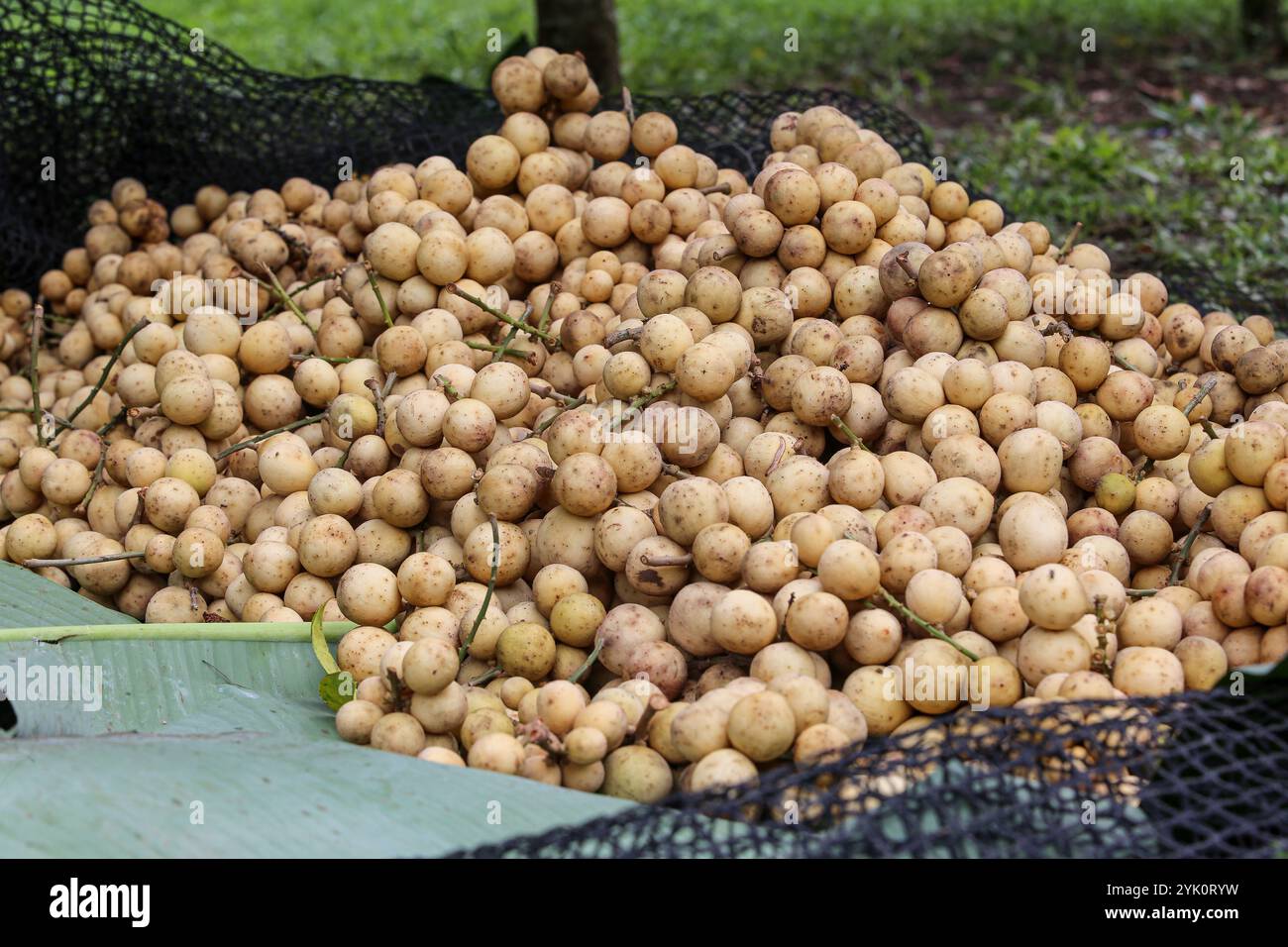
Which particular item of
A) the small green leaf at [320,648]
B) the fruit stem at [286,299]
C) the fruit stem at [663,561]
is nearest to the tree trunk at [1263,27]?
the fruit stem at [286,299]

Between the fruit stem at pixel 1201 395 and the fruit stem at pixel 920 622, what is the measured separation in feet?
3.01

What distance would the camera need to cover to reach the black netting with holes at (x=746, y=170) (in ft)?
5.39

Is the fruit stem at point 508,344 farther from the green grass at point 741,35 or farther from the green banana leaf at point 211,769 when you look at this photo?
the green grass at point 741,35

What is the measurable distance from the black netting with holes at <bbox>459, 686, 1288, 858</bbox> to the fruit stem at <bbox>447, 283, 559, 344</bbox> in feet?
4.48

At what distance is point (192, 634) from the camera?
7.76ft

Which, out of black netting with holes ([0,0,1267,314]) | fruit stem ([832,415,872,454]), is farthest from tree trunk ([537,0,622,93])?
fruit stem ([832,415,872,454])

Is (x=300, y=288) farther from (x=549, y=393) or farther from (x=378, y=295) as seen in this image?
(x=549, y=393)

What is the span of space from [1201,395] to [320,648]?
1.85m

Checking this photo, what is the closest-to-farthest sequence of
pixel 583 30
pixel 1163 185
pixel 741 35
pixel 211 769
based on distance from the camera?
pixel 211 769, pixel 583 30, pixel 1163 185, pixel 741 35

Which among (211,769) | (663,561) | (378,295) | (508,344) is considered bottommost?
(211,769)

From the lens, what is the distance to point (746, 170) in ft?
12.0

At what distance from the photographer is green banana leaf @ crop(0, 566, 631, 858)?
1.77m

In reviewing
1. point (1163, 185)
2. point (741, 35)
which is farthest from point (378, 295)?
point (741, 35)
